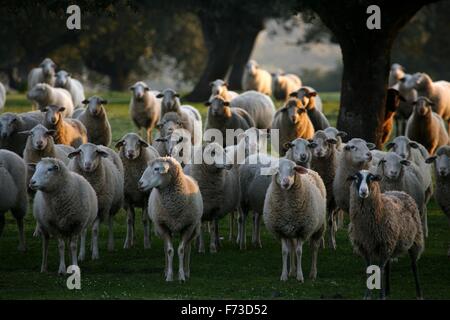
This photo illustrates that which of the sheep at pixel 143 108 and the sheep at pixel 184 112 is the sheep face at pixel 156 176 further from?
the sheep at pixel 143 108

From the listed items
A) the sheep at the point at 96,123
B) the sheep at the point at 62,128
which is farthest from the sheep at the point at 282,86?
the sheep at the point at 62,128

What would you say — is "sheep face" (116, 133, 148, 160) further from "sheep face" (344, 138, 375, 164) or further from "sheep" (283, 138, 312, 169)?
"sheep face" (344, 138, 375, 164)

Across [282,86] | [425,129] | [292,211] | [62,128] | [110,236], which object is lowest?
[110,236]

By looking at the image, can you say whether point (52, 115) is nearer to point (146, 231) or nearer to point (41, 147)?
point (41, 147)

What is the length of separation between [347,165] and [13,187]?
15.5 ft

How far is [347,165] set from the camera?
14930mm

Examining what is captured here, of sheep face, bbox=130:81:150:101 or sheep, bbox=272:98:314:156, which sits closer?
sheep, bbox=272:98:314:156

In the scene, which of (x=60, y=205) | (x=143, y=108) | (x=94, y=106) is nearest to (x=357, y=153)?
(x=60, y=205)

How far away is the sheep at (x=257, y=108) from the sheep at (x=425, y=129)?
417 centimetres

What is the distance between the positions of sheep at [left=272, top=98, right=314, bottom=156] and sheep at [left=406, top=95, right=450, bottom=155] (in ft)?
8.30

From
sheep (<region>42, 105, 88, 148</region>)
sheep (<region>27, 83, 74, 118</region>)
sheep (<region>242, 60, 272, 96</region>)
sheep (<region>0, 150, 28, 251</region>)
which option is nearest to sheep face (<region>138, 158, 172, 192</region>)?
sheep (<region>0, 150, 28, 251</region>)

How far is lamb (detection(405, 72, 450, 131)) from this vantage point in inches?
1056

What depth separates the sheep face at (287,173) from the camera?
492 inches

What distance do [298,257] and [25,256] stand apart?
13.3 ft
